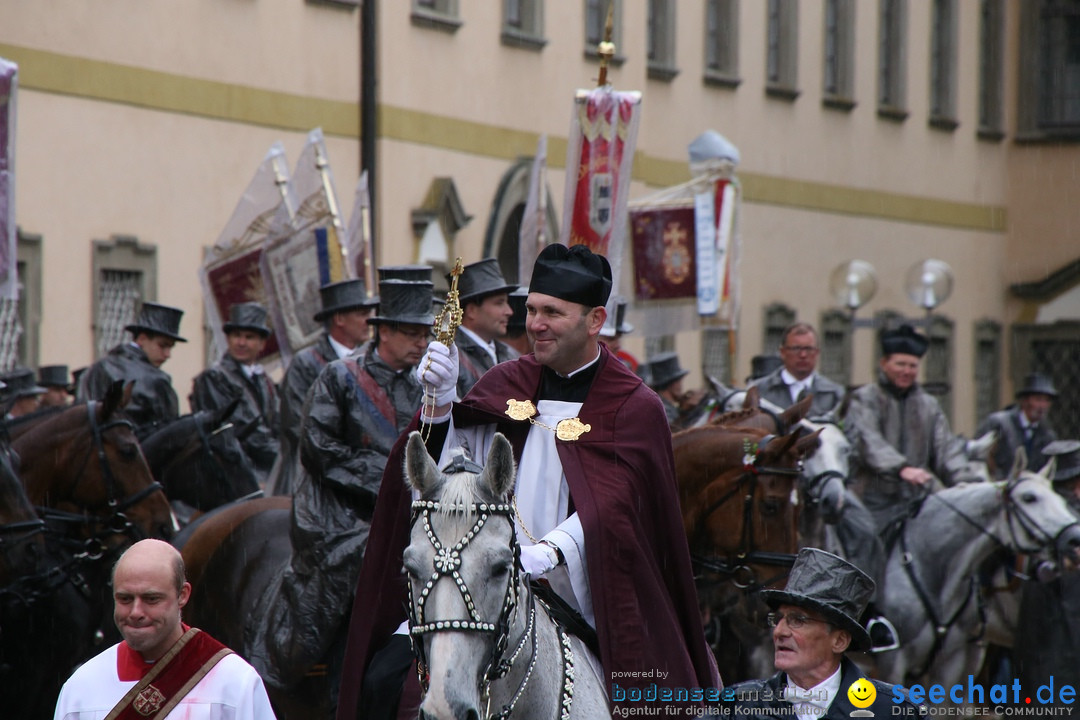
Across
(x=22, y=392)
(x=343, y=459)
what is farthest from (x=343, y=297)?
(x=22, y=392)

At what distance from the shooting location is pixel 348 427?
29.6 feet

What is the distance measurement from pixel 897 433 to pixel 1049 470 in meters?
1.10

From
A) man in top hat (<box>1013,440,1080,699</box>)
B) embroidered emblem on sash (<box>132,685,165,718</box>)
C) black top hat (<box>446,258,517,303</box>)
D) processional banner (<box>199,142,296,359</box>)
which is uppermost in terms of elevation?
processional banner (<box>199,142,296,359</box>)

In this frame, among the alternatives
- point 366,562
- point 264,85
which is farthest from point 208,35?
point 366,562

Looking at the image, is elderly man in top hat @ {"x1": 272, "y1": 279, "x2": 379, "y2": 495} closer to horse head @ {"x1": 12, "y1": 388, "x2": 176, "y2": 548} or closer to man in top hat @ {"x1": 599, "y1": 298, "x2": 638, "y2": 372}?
horse head @ {"x1": 12, "y1": 388, "x2": 176, "y2": 548}

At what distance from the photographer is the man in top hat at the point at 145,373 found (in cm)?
1288

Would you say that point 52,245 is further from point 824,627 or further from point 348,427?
point 824,627

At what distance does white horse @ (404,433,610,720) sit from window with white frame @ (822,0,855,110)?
105 ft

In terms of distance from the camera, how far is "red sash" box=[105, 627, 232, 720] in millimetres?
5113

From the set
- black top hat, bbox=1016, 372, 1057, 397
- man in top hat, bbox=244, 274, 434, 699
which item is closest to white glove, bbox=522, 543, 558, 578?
man in top hat, bbox=244, 274, 434, 699

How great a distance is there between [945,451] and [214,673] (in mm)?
9410

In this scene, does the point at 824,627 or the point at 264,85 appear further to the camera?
the point at 264,85

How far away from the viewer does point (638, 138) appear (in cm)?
3038

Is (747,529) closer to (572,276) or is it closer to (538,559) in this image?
(572,276)
